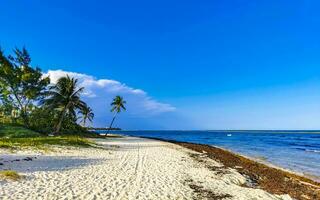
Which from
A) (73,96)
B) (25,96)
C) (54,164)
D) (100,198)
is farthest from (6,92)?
(100,198)

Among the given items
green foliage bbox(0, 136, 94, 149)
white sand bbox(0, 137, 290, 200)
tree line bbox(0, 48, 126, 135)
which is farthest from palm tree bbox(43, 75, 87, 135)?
white sand bbox(0, 137, 290, 200)

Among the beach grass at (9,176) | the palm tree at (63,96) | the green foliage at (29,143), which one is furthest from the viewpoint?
the palm tree at (63,96)

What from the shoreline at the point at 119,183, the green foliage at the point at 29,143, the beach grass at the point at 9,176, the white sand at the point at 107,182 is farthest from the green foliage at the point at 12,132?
the beach grass at the point at 9,176

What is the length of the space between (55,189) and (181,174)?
7.20m

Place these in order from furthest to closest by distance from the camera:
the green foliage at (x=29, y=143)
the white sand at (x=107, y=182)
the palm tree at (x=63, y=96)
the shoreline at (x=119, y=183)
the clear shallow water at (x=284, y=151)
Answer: the palm tree at (x=63, y=96) → the clear shallow water at (x=284, y=151) → the green foliage at (x=29, y=143) → the shoreline at (x=119, y=183) → the white sand at (x=107, y=182)

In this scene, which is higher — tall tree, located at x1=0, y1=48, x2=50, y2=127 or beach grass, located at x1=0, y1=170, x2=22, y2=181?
tall tree, located at x1=0, y1=48, x2=50, y2=127

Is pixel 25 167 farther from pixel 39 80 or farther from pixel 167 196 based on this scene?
pixel 39 80

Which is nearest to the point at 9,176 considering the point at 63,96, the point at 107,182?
the point at 107,182

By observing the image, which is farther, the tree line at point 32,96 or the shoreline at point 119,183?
the tree line at point 32,96

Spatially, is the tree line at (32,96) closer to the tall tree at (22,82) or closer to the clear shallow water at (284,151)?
the tall tree at (22,82)

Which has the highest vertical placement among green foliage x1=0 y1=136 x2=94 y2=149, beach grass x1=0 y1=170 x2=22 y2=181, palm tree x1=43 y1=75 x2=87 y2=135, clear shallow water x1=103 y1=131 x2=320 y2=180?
palm tree x1=43 y1=75 x2=87 y2=135

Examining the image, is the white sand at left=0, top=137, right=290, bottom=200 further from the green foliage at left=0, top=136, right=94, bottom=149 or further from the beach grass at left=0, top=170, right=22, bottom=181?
the green foliage at left=0, top=136, right=94, bottom=149

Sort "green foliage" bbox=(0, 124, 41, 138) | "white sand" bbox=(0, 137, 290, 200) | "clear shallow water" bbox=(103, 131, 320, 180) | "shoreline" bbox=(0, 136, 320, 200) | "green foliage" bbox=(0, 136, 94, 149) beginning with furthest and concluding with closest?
"green foliage" bbox=(0, 124, 41, 138), "clear shallow water" bbox=(103, 131, 320, 180), "green foliage" bbox=(0, 136, 94, 149), "shoreline" bbox=(0, 136, 320, 200), "white sand" bbox=(0, 137, 290, 200)

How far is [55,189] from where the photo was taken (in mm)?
9609
